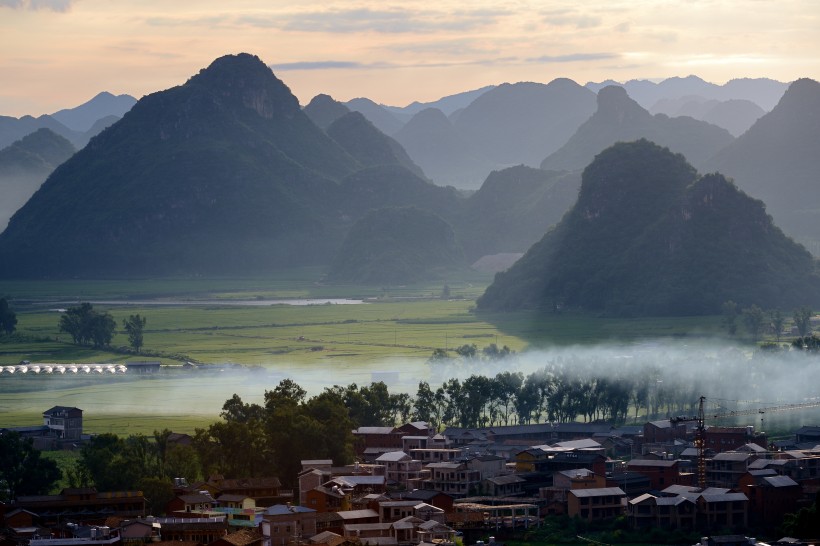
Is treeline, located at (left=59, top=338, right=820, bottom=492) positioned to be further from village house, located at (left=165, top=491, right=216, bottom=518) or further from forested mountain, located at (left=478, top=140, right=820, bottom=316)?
forested mountain, located at (left=478, top=140, right=820, bottom=316)

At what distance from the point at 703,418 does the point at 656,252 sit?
8863cm

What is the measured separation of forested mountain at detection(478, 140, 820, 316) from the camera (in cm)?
15262

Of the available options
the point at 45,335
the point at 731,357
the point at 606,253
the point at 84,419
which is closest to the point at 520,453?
the point at 84,419

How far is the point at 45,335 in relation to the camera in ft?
461

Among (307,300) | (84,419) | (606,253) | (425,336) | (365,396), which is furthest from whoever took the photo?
(307,300)

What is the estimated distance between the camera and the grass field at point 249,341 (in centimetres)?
9994

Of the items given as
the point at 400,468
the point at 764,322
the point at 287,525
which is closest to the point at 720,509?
the point at 400,468

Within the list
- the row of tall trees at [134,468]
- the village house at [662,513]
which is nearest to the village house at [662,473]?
the village house at [662,513]

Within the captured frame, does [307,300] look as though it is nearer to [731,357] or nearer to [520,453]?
[731,357]

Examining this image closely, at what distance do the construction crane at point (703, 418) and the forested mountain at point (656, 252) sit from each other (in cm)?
5447

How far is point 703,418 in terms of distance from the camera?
7594cm

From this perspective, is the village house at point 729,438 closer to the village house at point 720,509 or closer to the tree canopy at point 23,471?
the village house at point 720,509

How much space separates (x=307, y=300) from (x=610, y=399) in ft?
302

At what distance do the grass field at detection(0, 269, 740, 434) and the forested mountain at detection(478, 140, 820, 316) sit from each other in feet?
18.6
